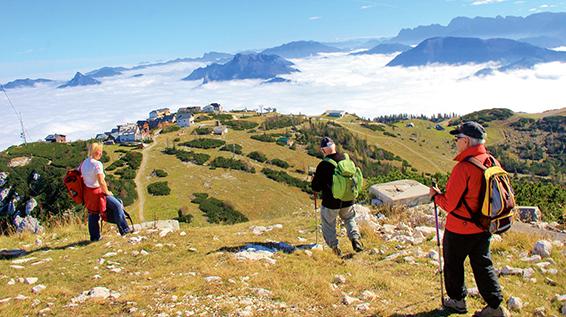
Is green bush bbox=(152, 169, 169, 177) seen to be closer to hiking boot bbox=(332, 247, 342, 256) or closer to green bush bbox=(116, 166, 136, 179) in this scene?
green bush bbox=(116, 166, 136, 179)

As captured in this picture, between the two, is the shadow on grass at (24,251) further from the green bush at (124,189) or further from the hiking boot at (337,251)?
the green bush at (124,189)

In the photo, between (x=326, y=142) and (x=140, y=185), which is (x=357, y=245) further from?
(x=140, y=185)

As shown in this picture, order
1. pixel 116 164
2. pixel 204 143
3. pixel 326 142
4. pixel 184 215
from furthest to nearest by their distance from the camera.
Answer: pixel 204 143 < pixel 116 164 < pixel 184 215 < pixel 326 142

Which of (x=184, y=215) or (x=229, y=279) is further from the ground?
(x=229, y=279)

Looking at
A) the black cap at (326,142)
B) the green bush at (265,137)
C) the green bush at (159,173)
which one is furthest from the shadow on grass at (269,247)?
the green bush at (265,137)

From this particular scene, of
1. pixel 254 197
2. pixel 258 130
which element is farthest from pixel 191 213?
pixel 258 130

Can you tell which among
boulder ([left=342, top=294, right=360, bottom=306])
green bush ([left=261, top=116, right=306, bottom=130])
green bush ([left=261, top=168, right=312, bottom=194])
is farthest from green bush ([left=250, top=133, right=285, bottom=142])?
boulder ([left=342, top=294, right=360, bottom=306])

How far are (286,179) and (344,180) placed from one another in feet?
196

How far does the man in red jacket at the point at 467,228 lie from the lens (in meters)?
5.28

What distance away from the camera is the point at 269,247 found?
29.3ft

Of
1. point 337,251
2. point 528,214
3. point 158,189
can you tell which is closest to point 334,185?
point 337,251

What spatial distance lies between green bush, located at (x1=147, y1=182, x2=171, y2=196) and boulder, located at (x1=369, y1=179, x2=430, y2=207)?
41.0m

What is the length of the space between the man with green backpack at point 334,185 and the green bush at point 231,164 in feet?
198

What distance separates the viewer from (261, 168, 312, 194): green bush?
66438 millimetres
